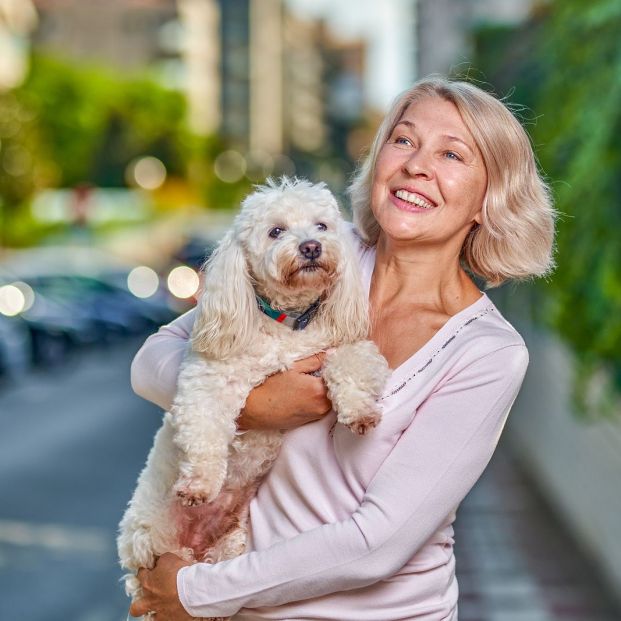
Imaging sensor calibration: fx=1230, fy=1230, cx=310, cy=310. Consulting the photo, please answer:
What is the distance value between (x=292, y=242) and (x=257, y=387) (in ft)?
1.10

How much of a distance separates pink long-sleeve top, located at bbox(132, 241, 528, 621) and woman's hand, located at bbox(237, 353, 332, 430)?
0.14ft

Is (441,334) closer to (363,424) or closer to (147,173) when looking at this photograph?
(363,424)

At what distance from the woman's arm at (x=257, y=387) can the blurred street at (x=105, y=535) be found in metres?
4.06

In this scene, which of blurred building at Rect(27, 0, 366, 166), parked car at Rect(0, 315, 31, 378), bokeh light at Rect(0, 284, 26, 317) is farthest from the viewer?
blurred building at Rect(27, 0, 366, 166)

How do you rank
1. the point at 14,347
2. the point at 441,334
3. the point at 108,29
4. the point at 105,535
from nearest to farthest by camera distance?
the point at 441,334 → the point at 105,535 → the point at 14,347 → the point at 108,29

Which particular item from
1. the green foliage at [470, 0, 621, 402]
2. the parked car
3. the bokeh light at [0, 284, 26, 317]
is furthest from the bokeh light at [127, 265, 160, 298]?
the green foliage at [470, 0, 621, 402]

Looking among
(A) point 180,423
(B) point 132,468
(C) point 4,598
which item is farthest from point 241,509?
(B) point 132,468

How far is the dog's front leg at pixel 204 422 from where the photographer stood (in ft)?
8.61

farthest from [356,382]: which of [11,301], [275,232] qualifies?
[11,301]

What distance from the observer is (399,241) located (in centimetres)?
263

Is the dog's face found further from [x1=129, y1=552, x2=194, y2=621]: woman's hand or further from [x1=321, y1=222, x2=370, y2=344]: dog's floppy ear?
[x1=129, y1=552, x2=194, y2=621]: woman's hand

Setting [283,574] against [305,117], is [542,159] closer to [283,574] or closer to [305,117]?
[283,574]

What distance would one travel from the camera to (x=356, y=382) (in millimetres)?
2488

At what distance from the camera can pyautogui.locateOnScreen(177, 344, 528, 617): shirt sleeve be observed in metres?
2.27
